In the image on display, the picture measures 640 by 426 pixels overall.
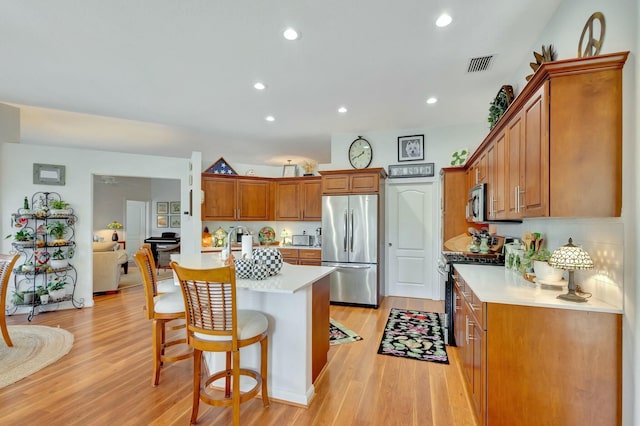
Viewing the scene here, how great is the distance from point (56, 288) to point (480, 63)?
Answer: 6.24 m

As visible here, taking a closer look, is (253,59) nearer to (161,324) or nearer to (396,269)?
(161,324)

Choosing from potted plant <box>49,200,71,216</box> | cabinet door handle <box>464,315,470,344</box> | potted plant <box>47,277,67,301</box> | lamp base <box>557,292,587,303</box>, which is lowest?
potted plant <box>47,277,67,301</box>

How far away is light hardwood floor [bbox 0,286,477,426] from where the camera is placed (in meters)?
2.07

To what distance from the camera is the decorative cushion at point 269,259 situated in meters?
2.36

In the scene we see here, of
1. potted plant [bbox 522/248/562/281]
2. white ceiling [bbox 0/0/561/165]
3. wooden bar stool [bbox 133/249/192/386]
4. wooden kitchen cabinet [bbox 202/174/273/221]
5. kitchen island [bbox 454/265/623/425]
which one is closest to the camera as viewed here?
kitchen island [bbox 454/265/623/425]

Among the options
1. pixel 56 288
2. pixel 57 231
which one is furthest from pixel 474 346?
pixel 57 231

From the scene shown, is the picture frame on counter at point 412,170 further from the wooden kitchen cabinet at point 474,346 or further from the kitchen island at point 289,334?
the kitchen island at point 289,334

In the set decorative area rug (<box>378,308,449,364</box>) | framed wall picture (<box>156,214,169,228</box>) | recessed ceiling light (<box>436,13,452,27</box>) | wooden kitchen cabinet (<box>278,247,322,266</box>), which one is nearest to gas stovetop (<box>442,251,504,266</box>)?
decorative area rug (<box>378,308,449,364</box>)

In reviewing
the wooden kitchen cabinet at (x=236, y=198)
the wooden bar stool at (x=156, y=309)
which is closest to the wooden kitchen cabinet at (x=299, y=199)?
the wooden kitchen cabinet at (x=236, y=198)

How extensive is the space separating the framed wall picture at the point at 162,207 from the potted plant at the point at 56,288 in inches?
229

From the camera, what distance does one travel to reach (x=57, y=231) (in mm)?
4426

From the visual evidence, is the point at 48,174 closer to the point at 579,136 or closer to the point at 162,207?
the point at 162,207

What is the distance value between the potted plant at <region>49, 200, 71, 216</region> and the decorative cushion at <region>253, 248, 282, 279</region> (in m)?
3.94

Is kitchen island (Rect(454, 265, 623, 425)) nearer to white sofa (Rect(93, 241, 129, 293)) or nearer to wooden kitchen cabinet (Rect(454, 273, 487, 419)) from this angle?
wooden kitchen cabinet (Rect(454, 273, 487, 419))
